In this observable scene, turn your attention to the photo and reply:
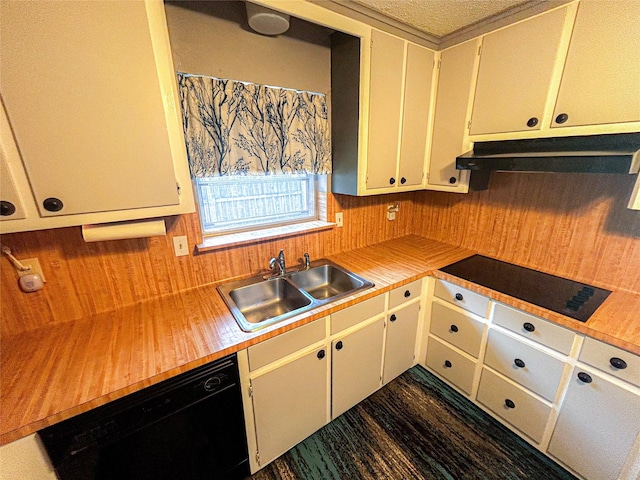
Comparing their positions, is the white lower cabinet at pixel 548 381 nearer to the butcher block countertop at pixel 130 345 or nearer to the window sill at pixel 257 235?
the butcher block countertop at pixel 130 345

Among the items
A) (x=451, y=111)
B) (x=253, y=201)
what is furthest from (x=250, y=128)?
(x=451, y=111)

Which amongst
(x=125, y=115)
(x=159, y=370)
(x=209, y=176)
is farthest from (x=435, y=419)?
(x=125, y=115)

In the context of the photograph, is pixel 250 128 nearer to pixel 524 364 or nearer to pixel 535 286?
pixel 535 286

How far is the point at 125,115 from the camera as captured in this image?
3.18 feet

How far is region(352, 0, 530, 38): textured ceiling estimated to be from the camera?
1379mm

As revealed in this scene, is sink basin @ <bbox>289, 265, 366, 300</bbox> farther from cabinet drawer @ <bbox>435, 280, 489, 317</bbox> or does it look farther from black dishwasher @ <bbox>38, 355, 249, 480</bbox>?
black dishwasher @ <bbox>38, 355, 249, 480</bbox>

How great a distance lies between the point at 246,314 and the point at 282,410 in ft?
1.82

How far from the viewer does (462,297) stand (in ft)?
5.58

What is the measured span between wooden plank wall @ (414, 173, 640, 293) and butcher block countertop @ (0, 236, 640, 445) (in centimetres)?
19

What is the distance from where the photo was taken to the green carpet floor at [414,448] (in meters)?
1.43

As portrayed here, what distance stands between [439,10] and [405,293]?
1.65 m

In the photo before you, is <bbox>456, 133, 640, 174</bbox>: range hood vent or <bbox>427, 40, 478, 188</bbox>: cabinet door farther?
<bbox>427, 40, 478, 188</bbox>: cabinet door

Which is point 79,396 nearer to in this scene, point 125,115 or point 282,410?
point 282,410

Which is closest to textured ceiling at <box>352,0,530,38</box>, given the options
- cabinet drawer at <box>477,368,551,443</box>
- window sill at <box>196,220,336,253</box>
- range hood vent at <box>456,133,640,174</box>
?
range hood vent at <box>456,133,640,174</box>
